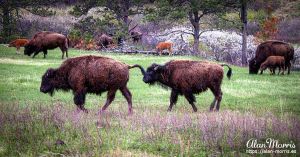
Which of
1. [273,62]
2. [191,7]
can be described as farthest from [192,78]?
[191,7]

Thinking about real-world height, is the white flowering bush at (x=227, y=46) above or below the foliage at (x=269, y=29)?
below

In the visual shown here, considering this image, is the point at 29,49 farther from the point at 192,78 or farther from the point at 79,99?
the point at 192,78

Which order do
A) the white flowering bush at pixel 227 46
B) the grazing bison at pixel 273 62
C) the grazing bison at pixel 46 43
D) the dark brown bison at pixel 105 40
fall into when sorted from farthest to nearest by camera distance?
the dark brown bison at pixel 105 40
the white flowering bush at pixel 227 46
the grazing bison at pixel 46 43
the grazing bison at pixel 273 62

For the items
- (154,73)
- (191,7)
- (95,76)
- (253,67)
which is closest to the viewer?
(95,76)

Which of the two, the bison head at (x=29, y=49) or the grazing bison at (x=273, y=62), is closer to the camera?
the grazing bison at (x=273, y=62)

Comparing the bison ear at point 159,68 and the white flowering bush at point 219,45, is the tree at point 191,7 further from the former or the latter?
the bison ear at point 159,68

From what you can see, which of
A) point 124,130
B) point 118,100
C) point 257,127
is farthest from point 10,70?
point 257,127

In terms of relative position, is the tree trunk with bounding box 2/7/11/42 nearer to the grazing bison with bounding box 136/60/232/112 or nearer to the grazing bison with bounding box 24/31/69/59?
the grazing bison with bounding box 24/31/69/59

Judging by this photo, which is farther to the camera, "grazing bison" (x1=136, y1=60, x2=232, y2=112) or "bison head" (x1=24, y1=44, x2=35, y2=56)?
"bison head" (x1=24, y1=44, x2=35, y2=56)

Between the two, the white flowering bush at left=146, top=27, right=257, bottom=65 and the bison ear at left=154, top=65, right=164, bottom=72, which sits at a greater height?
the bison ear at left=154, top=65, right=164, bottom=72

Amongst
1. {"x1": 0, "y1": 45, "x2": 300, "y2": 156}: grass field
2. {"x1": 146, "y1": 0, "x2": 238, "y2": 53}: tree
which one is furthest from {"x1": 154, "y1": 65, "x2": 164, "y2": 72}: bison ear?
{"x1": 146, "y1": 0, "x2": 238, "y2": 53}: tree

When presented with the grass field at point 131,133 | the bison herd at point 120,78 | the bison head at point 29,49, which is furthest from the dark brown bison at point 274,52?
the bison head at point 29,49

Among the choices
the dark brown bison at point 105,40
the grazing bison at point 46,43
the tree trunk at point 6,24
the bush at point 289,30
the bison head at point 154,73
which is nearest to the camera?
the bison head at point 154,73

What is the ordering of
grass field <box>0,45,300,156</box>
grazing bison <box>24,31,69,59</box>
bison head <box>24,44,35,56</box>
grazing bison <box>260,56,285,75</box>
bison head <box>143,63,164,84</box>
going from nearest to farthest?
grass field <box>0,45,300,156</box> → bison head <box>143,63,164,84</box> → grazing bison <box>260,56,285,75</box> → grazing bison <box>24,31,69,59</box> → bison head <box>24,44,35,56</box>
